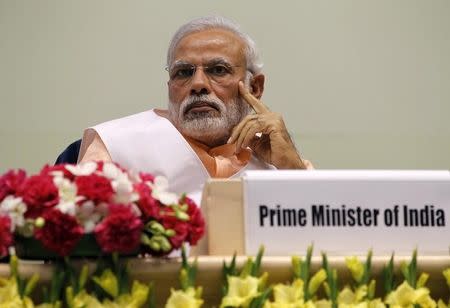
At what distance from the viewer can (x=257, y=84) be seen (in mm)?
2898

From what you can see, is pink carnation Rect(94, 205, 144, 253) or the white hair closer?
pink carnation Rect(94, 205, 144, 253)

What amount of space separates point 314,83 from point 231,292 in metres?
2.18

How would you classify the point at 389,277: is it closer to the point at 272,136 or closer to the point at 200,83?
the point at 272,136

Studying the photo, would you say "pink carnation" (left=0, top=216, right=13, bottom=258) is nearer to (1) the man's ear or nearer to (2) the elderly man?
(2) the elderly man

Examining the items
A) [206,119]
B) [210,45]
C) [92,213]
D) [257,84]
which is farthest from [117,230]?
[257,84]

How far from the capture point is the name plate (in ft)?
4.80

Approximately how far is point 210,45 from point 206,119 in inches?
9.6

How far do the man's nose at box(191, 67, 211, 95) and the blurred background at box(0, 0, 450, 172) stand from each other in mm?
678

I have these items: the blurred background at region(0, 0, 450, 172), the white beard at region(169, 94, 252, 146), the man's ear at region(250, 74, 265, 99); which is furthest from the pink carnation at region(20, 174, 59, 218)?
the blurred background at region(0, 0, 450, 172)

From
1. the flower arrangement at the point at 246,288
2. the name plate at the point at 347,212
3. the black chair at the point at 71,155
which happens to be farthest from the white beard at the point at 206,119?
the flower arrangement at the point at 246,288

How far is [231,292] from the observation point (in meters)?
1.34

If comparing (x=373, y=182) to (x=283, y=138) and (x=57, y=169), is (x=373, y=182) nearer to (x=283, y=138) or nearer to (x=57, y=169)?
(x=57, y=169)

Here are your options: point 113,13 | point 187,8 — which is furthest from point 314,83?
point 113,13

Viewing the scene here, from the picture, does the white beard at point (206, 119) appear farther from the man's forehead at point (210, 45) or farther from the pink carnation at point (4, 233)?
the pink carnation at point (4, 233)
